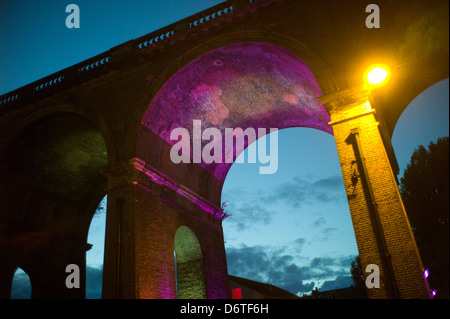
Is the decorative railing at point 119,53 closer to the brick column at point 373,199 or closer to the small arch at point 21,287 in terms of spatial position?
the brick column at point 373,199

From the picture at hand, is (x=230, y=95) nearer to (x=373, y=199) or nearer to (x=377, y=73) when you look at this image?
(x=373, y=199)

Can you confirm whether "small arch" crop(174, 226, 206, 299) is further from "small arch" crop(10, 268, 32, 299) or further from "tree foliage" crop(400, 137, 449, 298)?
"small arch" crop(10, 268, 32, 299)

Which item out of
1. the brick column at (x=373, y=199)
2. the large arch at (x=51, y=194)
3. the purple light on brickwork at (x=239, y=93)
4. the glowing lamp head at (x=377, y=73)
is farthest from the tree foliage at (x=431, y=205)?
the large arch at (x=51, y=194)

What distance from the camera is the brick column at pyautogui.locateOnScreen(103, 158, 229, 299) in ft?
35.3

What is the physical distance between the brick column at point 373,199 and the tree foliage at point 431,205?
12189mm

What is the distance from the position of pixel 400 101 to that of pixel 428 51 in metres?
2.29

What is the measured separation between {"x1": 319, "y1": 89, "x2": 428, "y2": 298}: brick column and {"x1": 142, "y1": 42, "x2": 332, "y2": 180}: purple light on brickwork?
99.1 inches

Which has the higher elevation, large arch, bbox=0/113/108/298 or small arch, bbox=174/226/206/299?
large arch, bbox=0/113/108/298

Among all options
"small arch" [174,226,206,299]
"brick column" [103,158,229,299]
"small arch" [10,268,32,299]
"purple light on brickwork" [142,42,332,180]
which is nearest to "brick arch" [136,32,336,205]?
"purple light on brickwork" [142,42,332,180]

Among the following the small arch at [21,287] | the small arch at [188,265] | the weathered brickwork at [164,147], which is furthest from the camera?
the small arch at [21,287]

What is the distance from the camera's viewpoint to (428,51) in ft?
30.1

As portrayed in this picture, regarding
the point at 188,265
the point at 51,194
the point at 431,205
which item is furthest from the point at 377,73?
the point at 431,205

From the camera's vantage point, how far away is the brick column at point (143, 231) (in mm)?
10773

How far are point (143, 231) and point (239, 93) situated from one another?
602cm
